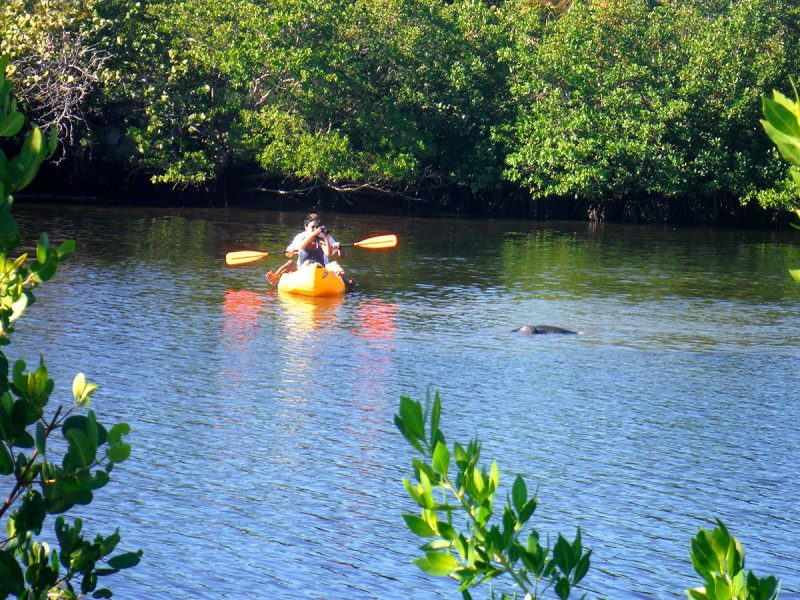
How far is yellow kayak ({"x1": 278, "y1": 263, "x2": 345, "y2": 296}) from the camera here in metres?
16.0

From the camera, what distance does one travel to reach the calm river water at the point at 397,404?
6582 millimetres

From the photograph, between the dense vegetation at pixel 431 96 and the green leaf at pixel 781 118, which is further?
the dense vegetation at pixel 431 96

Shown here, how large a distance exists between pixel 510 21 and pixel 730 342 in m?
22.0

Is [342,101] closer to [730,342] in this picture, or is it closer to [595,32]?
[595,32]

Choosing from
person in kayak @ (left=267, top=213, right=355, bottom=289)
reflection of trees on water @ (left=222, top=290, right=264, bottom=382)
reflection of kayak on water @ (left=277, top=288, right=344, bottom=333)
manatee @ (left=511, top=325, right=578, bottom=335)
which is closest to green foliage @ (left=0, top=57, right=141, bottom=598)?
reflection of trees on water @ (left=222, top=290, right=264, bottom=382)

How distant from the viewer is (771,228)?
32844mm

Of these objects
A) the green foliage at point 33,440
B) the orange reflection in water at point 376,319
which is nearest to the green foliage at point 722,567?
the green foliage at point 33,440

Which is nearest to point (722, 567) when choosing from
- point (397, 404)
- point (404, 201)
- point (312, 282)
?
point (397, 404)

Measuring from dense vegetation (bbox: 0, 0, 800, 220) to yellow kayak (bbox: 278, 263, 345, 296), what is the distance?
45.9ft

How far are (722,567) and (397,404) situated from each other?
757 cm

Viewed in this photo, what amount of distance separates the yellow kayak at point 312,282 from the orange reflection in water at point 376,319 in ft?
2.07

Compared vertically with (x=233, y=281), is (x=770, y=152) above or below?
above

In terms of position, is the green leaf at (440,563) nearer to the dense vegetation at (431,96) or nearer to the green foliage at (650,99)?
the dense vegetation at (431,96)

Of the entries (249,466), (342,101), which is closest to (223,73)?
(342,101)
